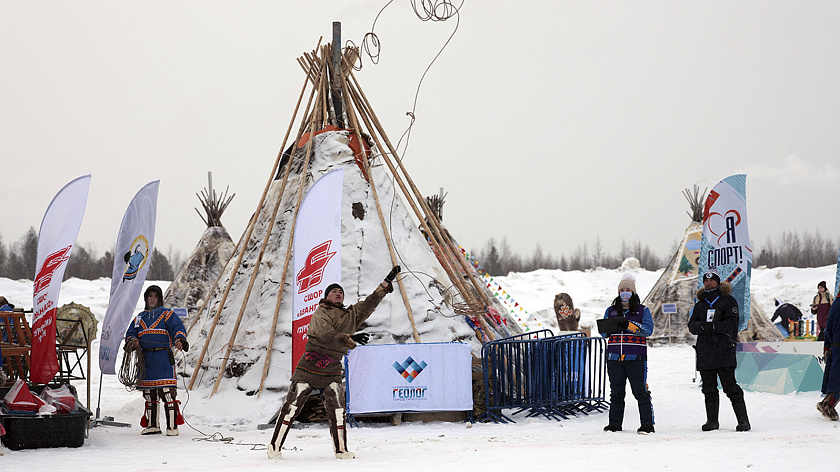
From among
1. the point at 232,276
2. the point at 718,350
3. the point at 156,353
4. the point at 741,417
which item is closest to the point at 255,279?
the point at 232,276

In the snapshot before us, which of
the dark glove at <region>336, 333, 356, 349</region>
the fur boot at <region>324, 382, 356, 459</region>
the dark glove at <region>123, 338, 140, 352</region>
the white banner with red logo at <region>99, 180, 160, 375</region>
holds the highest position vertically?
the white banner with red logo at <region>99, 180, 160, 375</region>

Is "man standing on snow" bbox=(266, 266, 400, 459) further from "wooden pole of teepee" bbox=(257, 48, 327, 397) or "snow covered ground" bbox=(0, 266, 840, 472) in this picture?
"wooden pole of teepee" bbox=(257, 48, 327, 397)

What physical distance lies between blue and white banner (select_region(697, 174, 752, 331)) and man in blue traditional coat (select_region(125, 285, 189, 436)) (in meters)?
5.93

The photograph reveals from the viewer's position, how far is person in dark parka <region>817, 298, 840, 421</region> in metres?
6.55

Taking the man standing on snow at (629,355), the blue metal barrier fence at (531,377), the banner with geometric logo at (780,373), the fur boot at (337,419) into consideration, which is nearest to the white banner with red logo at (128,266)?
the fur boot at (337,419)

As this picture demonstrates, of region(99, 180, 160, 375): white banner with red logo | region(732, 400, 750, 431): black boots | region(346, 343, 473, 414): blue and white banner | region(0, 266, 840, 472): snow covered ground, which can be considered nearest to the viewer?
region(0, 266, 840, 472): snow covered ground

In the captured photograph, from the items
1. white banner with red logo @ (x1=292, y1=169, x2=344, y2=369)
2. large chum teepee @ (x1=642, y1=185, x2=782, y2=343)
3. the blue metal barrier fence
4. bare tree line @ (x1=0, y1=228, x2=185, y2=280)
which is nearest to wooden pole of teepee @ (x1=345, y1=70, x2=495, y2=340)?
the blue metal barrier fence

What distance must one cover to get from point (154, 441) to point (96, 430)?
3.10 feet

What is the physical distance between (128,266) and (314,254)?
6.39 feet

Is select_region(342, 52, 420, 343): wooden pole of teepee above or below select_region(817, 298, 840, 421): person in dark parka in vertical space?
above

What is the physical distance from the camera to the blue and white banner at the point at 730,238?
361 inches

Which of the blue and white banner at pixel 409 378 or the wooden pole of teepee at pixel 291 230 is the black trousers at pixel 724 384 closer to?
the blue and white banner at pixel 409 378

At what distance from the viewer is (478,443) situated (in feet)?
18.8

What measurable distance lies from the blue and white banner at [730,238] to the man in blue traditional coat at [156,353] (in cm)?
593
